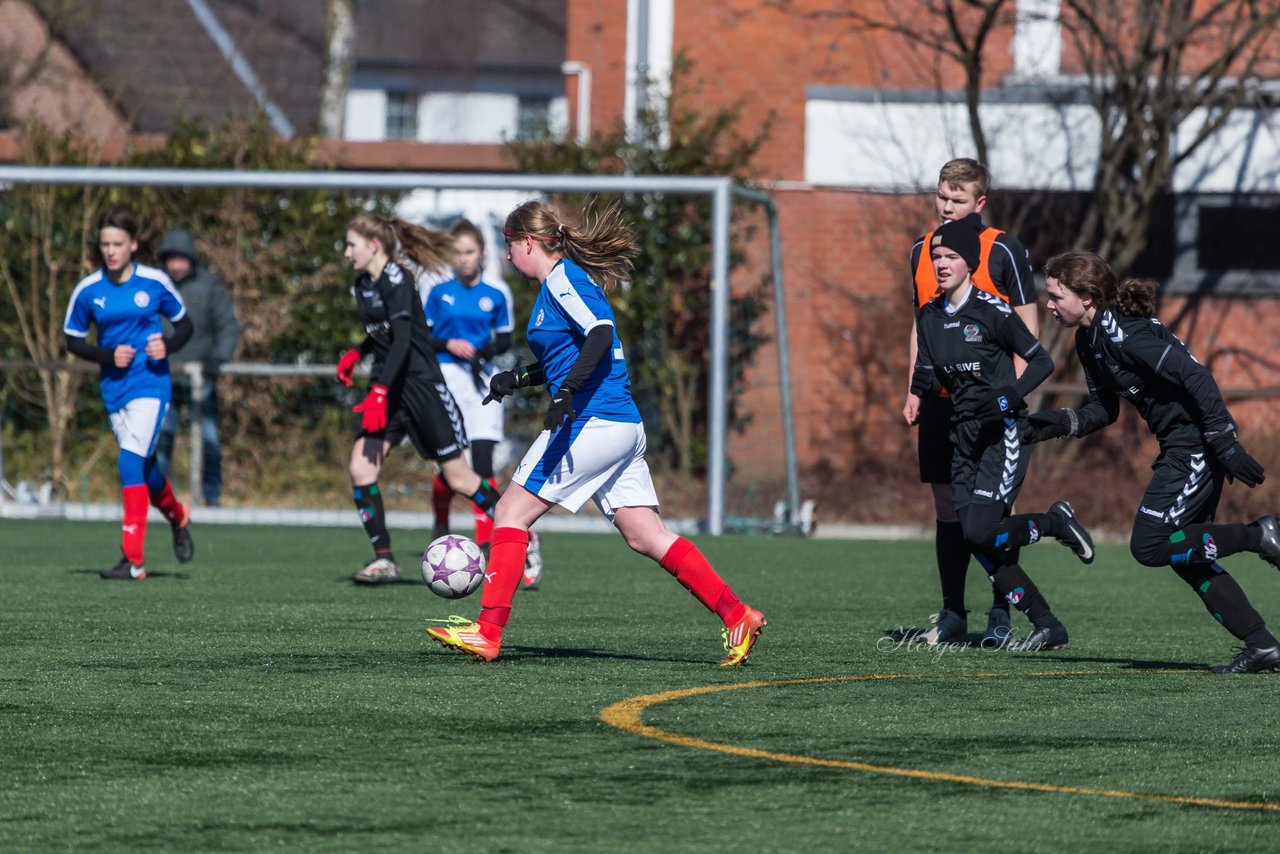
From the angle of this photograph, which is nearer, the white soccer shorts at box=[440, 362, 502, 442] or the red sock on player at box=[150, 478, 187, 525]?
the red sock on player at box=[150, 478, 187, 525]

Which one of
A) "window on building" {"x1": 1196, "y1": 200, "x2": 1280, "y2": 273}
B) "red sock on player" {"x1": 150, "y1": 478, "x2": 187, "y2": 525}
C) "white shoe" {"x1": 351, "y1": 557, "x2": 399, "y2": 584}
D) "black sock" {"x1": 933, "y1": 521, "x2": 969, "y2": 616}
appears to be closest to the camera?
"black sock" {"x1": 933, "y1": 521, "x2": 969, "y2": 616}

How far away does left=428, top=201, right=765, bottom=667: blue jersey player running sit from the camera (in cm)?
715

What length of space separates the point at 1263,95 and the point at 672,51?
5.49m

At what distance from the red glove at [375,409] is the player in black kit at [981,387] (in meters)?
3.23

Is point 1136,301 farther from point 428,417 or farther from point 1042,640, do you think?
point 428,417

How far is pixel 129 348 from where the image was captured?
10531 mm

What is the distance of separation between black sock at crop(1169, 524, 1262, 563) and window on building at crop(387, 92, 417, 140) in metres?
35.2

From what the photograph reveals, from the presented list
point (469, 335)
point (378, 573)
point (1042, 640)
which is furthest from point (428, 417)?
point (1042, 640)

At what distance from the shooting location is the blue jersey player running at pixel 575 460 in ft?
23.5

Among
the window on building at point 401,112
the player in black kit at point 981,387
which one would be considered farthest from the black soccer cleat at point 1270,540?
the window on building at point 401,112

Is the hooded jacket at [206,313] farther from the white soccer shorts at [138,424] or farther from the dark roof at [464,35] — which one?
the dark roof at [464,35]

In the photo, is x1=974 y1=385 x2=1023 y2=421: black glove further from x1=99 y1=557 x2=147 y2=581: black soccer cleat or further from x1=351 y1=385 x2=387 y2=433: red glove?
x1=99 y1=557 x2=147 y2=581: black soccer cleat

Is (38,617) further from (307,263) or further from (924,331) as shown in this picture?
(307,263)

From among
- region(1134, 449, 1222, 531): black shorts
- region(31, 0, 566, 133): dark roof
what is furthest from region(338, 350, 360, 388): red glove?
region(31, 0, 566, 133): dark roof
